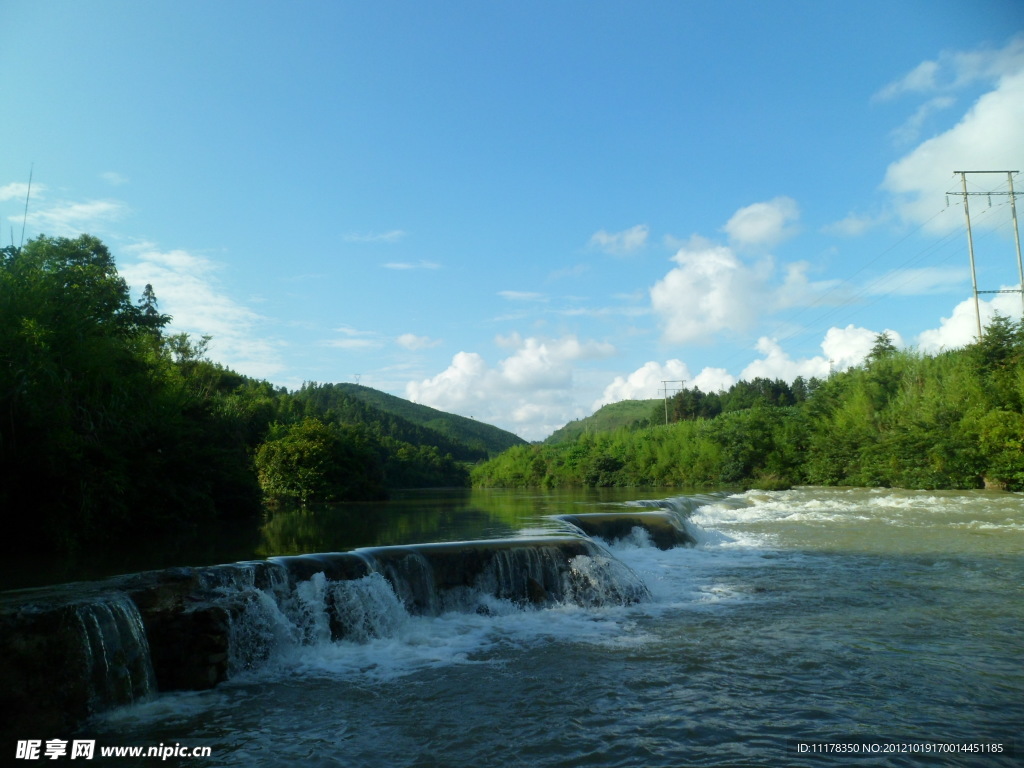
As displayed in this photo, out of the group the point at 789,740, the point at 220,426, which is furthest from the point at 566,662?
the point at 220,426

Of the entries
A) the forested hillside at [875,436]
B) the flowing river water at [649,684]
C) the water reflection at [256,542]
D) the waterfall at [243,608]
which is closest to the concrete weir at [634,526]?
the water reflection at [256,542]

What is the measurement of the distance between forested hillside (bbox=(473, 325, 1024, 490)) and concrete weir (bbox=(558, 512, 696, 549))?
22601mm

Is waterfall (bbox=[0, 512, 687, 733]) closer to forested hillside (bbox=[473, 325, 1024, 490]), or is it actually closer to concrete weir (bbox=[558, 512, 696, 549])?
concrete weir (bbox=[558, 512, 696, 549])

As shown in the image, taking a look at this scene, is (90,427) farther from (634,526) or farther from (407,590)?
(634,526)

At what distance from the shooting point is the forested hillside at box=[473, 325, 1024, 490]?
32.3m

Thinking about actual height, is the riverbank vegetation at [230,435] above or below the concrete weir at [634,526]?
above

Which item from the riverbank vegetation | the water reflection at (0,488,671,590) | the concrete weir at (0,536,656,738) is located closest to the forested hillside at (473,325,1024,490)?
the riverbank vegetation

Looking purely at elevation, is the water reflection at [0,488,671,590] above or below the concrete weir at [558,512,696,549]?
above

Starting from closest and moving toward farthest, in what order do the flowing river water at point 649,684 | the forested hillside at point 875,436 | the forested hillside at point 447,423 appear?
the flowing river water at point 649,684 < the forested hillside at point 875,436 < the forested hillside at point 447,423

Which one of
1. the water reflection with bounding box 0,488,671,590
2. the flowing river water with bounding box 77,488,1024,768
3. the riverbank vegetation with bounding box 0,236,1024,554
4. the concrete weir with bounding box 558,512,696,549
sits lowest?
the flowing river water with bounding box 77,488,1024,768

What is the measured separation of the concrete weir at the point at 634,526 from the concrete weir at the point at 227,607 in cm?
470

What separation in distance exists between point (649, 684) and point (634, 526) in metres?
10.8

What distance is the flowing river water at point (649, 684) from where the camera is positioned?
5.30 meters

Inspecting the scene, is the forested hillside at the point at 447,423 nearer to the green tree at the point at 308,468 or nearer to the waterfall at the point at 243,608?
the green tree at the point at 308,468
